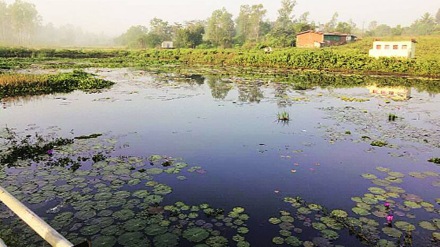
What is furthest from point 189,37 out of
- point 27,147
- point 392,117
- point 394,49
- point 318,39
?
point 27,147

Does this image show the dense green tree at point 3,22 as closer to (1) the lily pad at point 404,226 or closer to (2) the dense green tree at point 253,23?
(2) the dense green tree at point 253,23

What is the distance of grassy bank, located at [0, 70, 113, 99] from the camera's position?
21.0 m

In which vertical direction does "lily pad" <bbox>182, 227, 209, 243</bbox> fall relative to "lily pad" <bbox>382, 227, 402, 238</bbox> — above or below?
below

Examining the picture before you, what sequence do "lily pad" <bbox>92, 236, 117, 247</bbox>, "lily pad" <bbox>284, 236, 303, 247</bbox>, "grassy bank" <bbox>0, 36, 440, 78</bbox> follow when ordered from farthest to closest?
"grassy bank" <bbox>0, 36, 440, 78</bbox>, "lily pad" <bbox>284, 236, 303, 247</bbox>, "lily pad" <bbox>92, 236, 117, 247</bbox>

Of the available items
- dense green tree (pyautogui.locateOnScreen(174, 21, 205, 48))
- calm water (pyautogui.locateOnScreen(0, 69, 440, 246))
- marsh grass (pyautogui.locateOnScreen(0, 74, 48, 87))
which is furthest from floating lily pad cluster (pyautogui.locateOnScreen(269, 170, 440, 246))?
dense green tree (pyautogui.locateOnScreen(174, 21, 205, 48))

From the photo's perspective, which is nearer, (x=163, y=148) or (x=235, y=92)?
(x=163, y=148)

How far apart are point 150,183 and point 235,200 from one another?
2.43 meters

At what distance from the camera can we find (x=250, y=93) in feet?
79.4

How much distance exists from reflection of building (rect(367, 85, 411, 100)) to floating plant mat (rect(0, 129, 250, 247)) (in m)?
19.1

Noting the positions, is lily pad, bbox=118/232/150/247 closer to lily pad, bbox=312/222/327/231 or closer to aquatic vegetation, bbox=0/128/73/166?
lily pad, bbox=312/222/327/231

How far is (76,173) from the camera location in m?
9.11

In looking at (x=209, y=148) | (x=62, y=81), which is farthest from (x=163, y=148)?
(x=62, y=81)

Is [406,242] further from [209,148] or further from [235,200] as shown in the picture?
[209,148]

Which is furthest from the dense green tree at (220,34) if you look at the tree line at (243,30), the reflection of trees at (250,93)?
the reflection of trees at (250,93)
